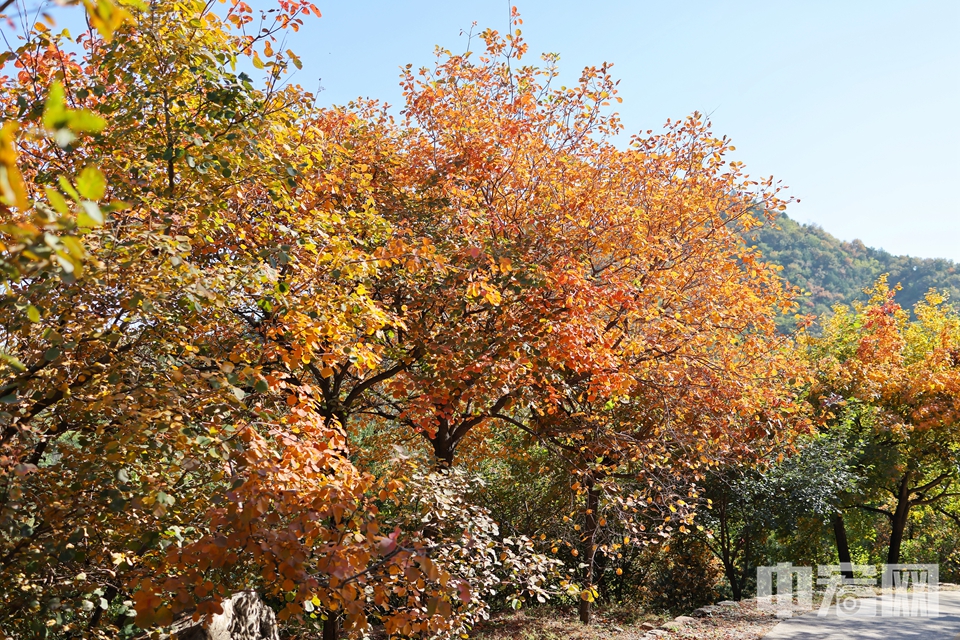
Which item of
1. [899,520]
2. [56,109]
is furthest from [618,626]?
[56,109]

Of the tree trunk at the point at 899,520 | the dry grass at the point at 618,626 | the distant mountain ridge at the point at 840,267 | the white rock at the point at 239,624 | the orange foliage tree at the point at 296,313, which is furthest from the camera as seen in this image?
the distant mountain ridge at the point at 840,267

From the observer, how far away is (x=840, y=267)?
2972 inches

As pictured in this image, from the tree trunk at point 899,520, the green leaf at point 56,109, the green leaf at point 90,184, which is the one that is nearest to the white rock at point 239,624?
the green leaf at point 90,184

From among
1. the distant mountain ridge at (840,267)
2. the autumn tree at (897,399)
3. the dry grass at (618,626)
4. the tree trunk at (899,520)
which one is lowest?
the dry grass at (618,626)

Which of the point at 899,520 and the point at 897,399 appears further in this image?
the point at 899,520

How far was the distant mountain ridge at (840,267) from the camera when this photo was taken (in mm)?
65062

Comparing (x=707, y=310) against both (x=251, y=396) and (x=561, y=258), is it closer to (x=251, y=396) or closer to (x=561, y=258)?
(x=561, y=258)

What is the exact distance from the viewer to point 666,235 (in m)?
8.38

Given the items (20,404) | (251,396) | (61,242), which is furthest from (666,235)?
(61,242)

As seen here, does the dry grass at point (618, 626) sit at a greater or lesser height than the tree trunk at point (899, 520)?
lesser

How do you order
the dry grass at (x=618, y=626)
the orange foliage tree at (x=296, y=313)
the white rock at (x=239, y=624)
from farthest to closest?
the dry grass at (x=618, y=626) < the white rock at (x=239, y=624) < the orange foliage tree at (x=296, y=313)

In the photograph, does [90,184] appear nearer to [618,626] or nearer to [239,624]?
[239,624]

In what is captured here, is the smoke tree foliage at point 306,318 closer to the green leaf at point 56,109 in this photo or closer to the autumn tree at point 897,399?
the green leaf at point 56,109

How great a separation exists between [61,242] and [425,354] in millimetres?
5398
